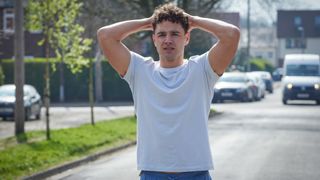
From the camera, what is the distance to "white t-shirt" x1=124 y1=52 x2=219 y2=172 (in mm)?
4285

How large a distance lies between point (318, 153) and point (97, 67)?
92.7ft

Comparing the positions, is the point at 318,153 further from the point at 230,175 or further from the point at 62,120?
the point at 62,120

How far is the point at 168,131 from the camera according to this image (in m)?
4.29

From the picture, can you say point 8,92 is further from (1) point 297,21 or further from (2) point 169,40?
(1) point 297,21

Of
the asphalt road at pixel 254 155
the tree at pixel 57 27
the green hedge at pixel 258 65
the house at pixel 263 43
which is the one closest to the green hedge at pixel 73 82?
the asphalt road at pixel 254 155

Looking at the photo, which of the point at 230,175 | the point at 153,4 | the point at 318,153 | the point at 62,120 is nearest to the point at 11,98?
the point at 62,120

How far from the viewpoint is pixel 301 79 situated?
3722 cm

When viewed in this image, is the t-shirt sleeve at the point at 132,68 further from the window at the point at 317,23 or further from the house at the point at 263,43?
the house at the point at 263,43

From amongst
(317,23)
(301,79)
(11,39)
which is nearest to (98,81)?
(11,39)

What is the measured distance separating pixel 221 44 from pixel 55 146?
36.4 ft

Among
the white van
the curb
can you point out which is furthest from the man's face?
the white van

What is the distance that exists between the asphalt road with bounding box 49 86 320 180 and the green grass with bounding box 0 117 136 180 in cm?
45

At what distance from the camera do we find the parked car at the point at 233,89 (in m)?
40.1

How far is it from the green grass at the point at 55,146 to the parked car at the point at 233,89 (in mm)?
18909
